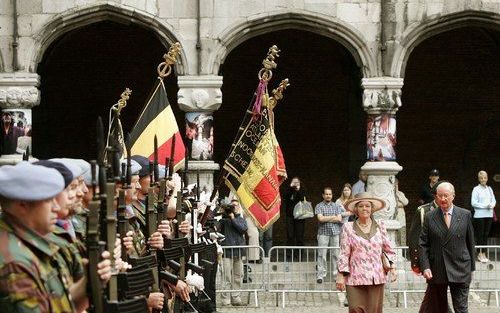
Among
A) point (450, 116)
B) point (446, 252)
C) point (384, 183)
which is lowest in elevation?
point (446, 252)

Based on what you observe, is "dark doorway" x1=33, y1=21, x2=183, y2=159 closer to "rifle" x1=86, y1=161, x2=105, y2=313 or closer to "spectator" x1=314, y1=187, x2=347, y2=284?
"spectator" x1=314, y1=187, x2=347, y2=284

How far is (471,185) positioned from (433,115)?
62.1 inches

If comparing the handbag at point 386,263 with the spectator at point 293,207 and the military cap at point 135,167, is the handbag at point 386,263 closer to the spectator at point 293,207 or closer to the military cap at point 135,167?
the military cap at point 135,167

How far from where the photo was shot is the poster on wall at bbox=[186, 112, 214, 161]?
20469 millimetres

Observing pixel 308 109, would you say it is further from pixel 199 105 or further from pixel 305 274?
pixel 305 274

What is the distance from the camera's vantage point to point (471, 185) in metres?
26.8

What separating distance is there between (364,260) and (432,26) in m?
8.83

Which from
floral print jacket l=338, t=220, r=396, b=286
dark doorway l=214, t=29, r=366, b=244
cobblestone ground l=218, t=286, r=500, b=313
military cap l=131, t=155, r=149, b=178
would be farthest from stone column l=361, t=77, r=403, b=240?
military cap l=131, t=155, r=149, b=178

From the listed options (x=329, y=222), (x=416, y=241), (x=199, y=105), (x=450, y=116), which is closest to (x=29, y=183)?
(x=416, y=241)

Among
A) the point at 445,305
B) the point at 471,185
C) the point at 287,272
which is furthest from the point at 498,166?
the point at 445,305

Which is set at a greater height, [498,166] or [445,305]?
[498,166]

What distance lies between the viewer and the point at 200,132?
20516 mm

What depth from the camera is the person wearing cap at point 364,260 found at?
12.5m

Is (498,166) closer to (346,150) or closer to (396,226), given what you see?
(346,150)
